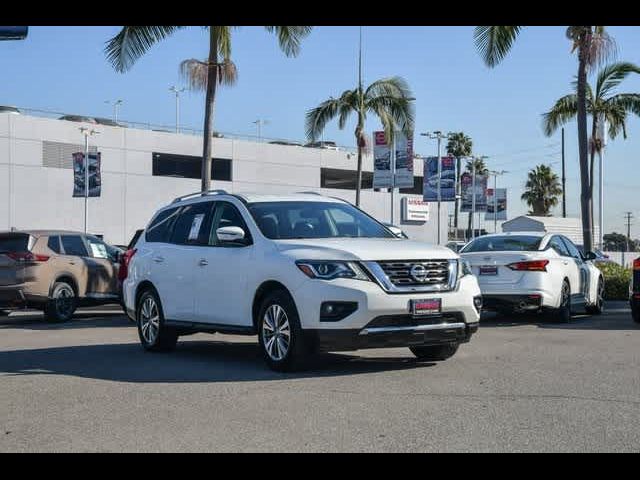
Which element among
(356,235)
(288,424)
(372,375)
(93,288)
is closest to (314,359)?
(372,375)

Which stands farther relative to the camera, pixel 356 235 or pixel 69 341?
pixel 69 341

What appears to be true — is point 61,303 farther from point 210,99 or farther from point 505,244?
point 505,244

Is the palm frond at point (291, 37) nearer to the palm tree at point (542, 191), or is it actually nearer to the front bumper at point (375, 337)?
the front bumper at point (375, 337)

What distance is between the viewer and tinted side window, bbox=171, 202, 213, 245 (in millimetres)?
11078

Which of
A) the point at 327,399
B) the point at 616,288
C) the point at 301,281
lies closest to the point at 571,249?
the point at 616,288

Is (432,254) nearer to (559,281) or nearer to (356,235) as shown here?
(356,235)

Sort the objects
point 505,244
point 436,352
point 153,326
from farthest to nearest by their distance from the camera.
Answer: point 505,244, point 153,326, point 436,352

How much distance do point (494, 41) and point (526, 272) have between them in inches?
350

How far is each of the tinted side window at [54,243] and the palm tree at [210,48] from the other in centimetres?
424

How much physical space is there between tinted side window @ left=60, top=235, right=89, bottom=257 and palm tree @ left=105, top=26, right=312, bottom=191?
142 inches

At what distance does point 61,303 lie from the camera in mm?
17031

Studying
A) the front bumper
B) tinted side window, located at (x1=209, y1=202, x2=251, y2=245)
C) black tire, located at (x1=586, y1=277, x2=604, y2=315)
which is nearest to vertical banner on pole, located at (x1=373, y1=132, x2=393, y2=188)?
black tire, located at (x1=586, y1=277, x2=604, y2=315)

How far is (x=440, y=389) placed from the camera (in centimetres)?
841
